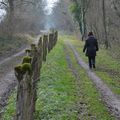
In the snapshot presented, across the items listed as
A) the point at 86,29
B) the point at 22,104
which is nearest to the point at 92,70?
the point at 22,104

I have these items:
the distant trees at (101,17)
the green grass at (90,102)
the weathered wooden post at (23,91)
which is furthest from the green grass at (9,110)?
the distant trees at (101,17)

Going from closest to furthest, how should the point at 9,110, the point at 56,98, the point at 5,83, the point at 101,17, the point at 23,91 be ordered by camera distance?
the point at 23,91 < the point at 9,110 < the point at 56,98 < the point at 5,83 < the point at 101,17

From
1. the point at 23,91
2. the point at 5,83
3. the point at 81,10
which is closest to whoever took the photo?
the point at 23,91

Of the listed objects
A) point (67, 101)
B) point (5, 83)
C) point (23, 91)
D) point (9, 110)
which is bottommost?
point (5, 83)

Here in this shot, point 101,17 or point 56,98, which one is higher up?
point 101,17

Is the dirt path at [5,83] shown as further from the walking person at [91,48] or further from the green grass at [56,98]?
the walking person at [91,48]

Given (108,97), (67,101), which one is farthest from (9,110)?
(108,97)

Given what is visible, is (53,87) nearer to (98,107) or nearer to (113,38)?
(98,107)

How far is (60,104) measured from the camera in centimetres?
1067

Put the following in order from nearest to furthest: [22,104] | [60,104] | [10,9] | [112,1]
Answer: [22,104]
[60,104]
[112,1]
[10,9]

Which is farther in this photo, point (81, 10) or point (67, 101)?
point (81, 10)

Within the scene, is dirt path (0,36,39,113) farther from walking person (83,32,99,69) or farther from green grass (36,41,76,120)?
walking person (83,32,99,69)

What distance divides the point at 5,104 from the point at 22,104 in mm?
5798

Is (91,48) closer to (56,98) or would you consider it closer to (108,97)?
(108,97)
